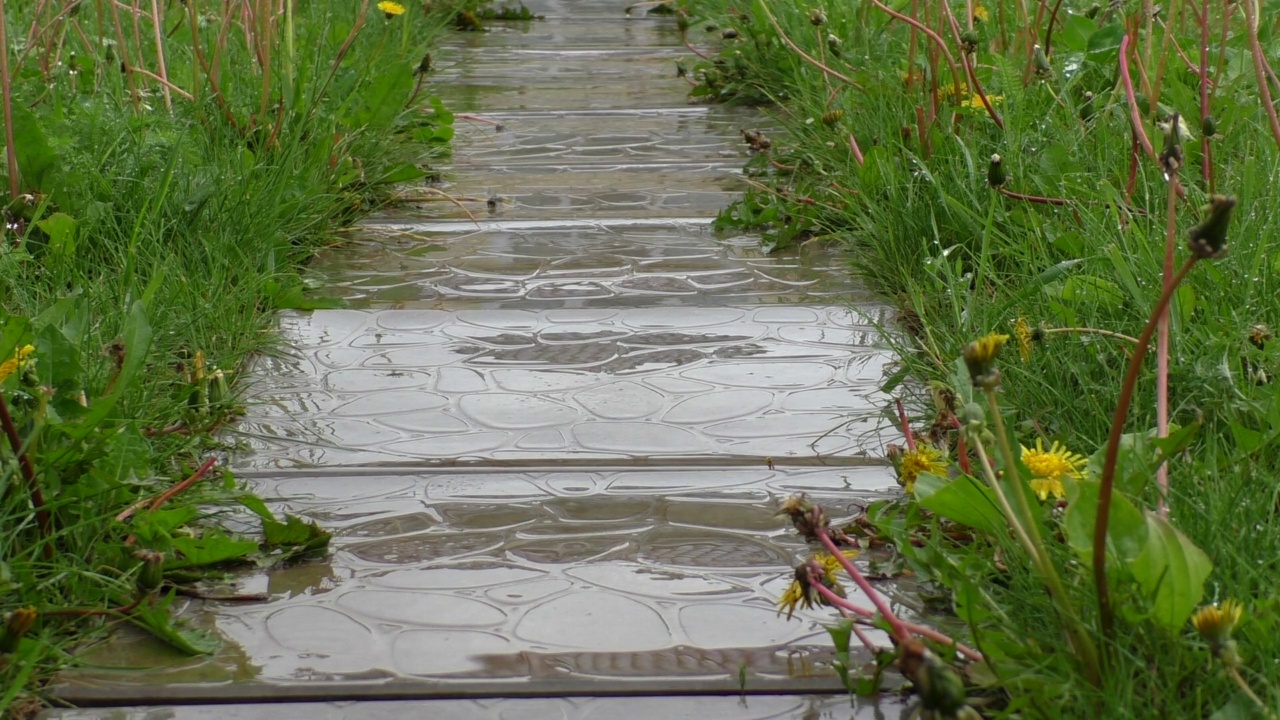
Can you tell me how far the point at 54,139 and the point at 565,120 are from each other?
2499 millimetres

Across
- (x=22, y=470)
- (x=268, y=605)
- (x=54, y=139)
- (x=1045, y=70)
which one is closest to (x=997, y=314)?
(x=1045, y=70)

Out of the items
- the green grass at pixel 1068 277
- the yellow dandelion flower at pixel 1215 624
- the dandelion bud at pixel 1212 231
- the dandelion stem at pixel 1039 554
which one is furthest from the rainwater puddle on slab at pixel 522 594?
the dandelion bud at pixel 1212 231

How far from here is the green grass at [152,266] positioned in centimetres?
192

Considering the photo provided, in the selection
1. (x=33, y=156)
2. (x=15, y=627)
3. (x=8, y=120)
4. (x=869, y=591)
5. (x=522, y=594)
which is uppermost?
(x=8, y=120)

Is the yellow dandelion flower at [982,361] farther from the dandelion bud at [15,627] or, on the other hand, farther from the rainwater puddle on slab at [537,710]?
the dandelion bud at [15,627]

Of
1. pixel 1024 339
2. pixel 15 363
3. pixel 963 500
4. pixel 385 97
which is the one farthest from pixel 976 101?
pixel 15 363

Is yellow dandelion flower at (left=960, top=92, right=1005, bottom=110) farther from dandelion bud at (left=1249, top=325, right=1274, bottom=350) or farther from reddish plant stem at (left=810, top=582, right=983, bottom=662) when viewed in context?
reddish plant stem at (left=810, top=582, right=983, bottom=662)

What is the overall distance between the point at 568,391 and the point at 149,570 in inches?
40.9

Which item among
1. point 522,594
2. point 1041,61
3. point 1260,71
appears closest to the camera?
point 522,594

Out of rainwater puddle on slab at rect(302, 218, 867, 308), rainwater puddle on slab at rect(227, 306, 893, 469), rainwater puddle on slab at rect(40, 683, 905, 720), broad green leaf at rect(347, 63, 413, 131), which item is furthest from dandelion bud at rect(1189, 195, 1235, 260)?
broad green leaf at rect(347, 63, 413, 131)

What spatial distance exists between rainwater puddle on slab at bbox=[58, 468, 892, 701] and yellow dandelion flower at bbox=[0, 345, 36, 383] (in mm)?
421

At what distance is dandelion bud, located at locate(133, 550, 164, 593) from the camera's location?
1902mm

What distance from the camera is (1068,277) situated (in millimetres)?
2613

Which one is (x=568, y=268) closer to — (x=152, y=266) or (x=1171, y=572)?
(x=152, y=266)
